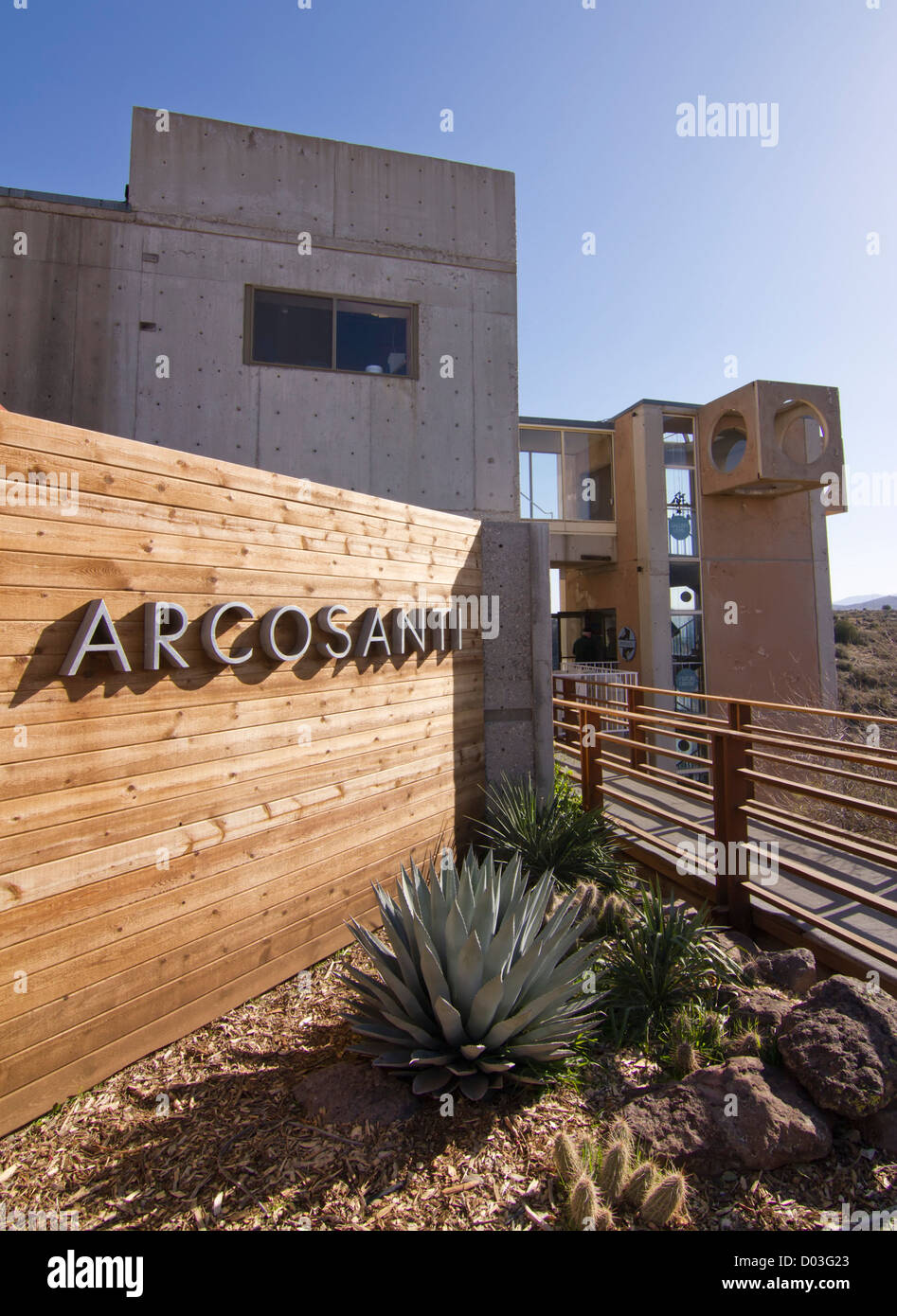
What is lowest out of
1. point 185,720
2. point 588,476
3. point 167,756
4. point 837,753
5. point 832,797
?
point 832,797

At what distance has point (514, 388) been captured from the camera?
870 centimetres

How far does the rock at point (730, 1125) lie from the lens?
9.62 ft

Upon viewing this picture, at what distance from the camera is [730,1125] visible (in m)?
3.00

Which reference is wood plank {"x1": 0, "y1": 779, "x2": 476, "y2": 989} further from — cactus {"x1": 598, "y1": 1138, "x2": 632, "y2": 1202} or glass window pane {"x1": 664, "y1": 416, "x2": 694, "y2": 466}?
glass window pane {"x1": 664, "y1": 416, "x2": 694, "y2": 466}

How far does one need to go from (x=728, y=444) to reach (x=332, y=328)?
13.0 meters

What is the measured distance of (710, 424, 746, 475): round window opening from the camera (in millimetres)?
17422

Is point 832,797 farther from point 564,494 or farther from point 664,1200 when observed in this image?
point 564,494

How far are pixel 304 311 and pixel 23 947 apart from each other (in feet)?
23.7

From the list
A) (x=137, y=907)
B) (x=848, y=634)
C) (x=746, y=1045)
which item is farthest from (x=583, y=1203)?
(x=848, y=634)

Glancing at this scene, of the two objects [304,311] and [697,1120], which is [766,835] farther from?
[304,311]

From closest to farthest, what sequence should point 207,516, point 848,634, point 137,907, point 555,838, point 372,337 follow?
point 137,907 → point 207,516 → point 555,838 → point 372,337 → point 848,634

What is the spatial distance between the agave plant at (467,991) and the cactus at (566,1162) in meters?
0.38

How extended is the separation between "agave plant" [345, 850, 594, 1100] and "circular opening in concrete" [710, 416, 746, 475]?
52.5ft

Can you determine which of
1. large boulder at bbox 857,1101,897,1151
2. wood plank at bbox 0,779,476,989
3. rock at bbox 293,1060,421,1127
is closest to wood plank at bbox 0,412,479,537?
wood plank at bbox 0,779,476,989
